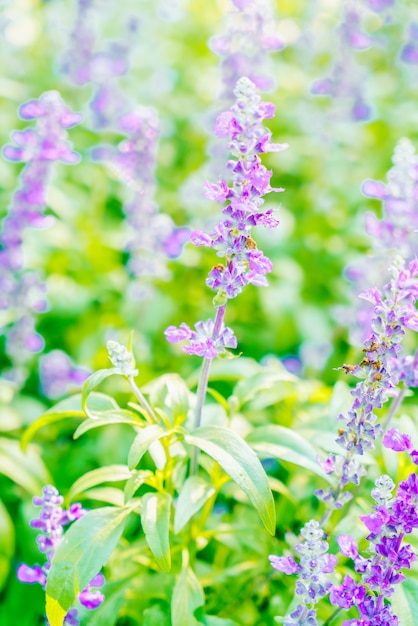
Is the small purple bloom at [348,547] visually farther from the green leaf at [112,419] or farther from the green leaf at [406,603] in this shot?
the green leaf at [112,419]

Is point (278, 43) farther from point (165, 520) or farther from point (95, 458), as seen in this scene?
point (165, 520)

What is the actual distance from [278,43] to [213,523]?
135 inches

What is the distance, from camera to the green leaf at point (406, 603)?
2654 mm

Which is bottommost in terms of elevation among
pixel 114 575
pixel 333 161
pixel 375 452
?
pixel 114 575

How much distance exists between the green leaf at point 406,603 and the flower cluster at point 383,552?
0.16 meters

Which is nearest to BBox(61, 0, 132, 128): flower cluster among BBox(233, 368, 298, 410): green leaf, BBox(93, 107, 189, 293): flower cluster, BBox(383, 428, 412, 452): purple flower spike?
BBox(93, 107, 189, 293): flower cluster

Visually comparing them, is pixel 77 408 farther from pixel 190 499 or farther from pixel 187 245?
pixel 187 245

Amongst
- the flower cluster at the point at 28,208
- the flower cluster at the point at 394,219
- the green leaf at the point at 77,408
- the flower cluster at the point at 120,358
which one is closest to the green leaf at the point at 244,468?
the flower cluster at the point at 120,358

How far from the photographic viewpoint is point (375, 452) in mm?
3701

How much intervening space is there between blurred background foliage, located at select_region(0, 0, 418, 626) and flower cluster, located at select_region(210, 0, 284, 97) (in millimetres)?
182

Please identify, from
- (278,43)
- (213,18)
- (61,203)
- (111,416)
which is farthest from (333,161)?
(111,416)

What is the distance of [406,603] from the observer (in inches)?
106

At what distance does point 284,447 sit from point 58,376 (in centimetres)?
185

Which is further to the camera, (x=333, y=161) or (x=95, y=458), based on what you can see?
(x=333, y=161)
